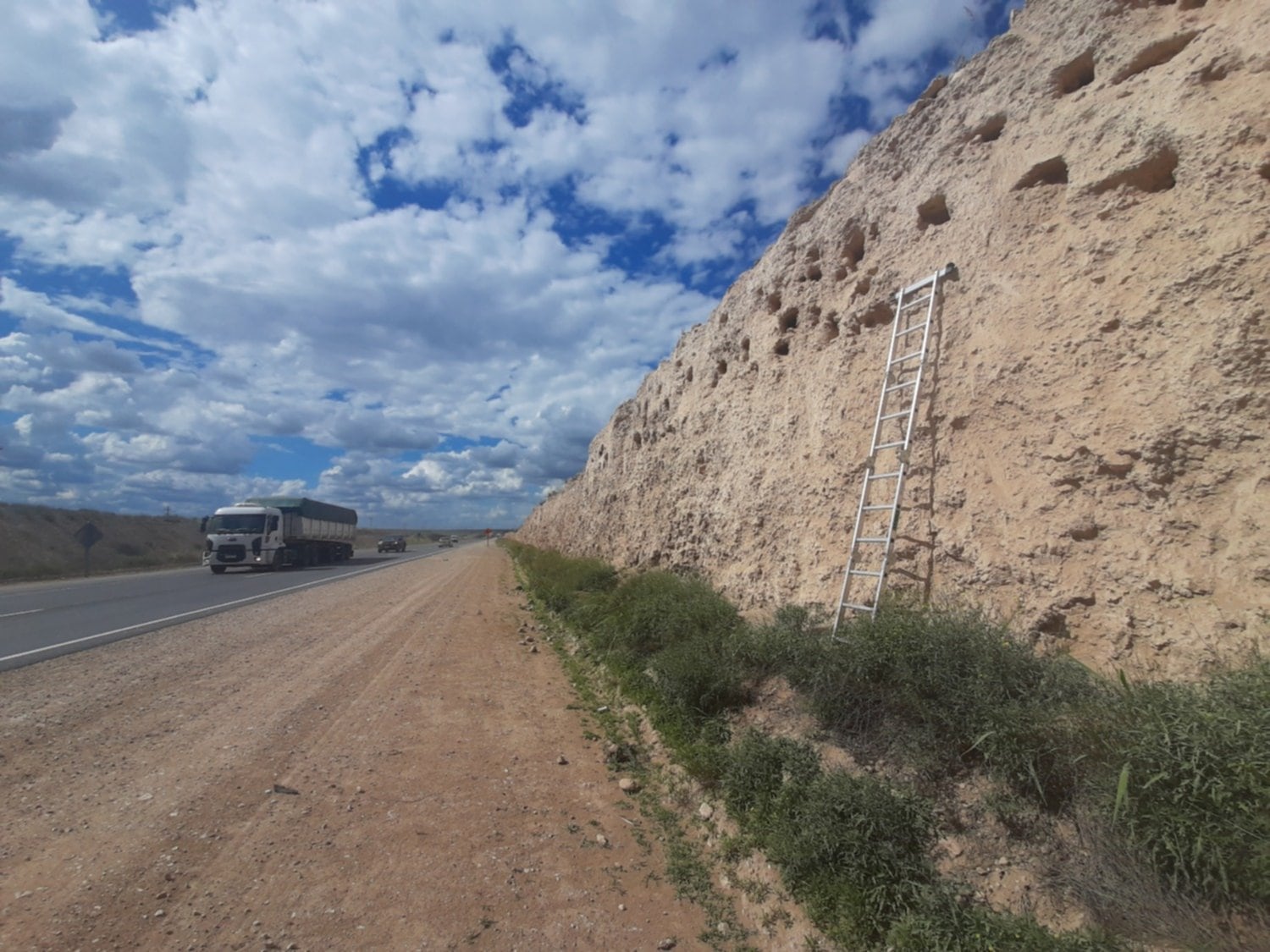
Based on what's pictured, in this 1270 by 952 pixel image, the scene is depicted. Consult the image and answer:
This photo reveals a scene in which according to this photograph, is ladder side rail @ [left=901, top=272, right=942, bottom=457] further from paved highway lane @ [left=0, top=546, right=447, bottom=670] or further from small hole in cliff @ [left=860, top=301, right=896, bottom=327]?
paved highway lane @ [left=0, top=546, right=447, bottom=670]

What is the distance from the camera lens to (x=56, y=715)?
7004 millimetres

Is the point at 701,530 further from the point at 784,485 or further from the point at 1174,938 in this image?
the point at 1174,938

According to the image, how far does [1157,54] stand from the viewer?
18.9 ft

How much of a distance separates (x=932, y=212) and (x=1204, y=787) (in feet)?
22.3

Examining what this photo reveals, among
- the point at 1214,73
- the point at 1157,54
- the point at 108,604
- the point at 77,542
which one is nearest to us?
the point at 1214,73

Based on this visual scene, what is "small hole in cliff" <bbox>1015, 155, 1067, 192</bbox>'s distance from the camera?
6.21 m

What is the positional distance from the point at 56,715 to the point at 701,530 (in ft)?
28.6

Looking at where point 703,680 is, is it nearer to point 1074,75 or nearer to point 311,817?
point 311,817

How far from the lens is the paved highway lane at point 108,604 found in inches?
436

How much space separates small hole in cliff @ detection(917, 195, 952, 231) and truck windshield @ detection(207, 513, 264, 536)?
30127mm

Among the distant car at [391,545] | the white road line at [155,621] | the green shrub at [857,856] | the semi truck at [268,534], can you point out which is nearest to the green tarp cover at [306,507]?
the semi truck at [268,534]

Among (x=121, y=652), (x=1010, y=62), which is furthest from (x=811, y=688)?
(x=121, y=652)

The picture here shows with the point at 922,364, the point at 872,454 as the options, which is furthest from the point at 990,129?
the point at 872,454

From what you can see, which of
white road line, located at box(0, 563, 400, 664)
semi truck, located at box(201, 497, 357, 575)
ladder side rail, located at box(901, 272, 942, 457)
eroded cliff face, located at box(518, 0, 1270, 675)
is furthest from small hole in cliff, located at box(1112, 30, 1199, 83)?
semi truck, located at box(201, 497, 357, 575)
